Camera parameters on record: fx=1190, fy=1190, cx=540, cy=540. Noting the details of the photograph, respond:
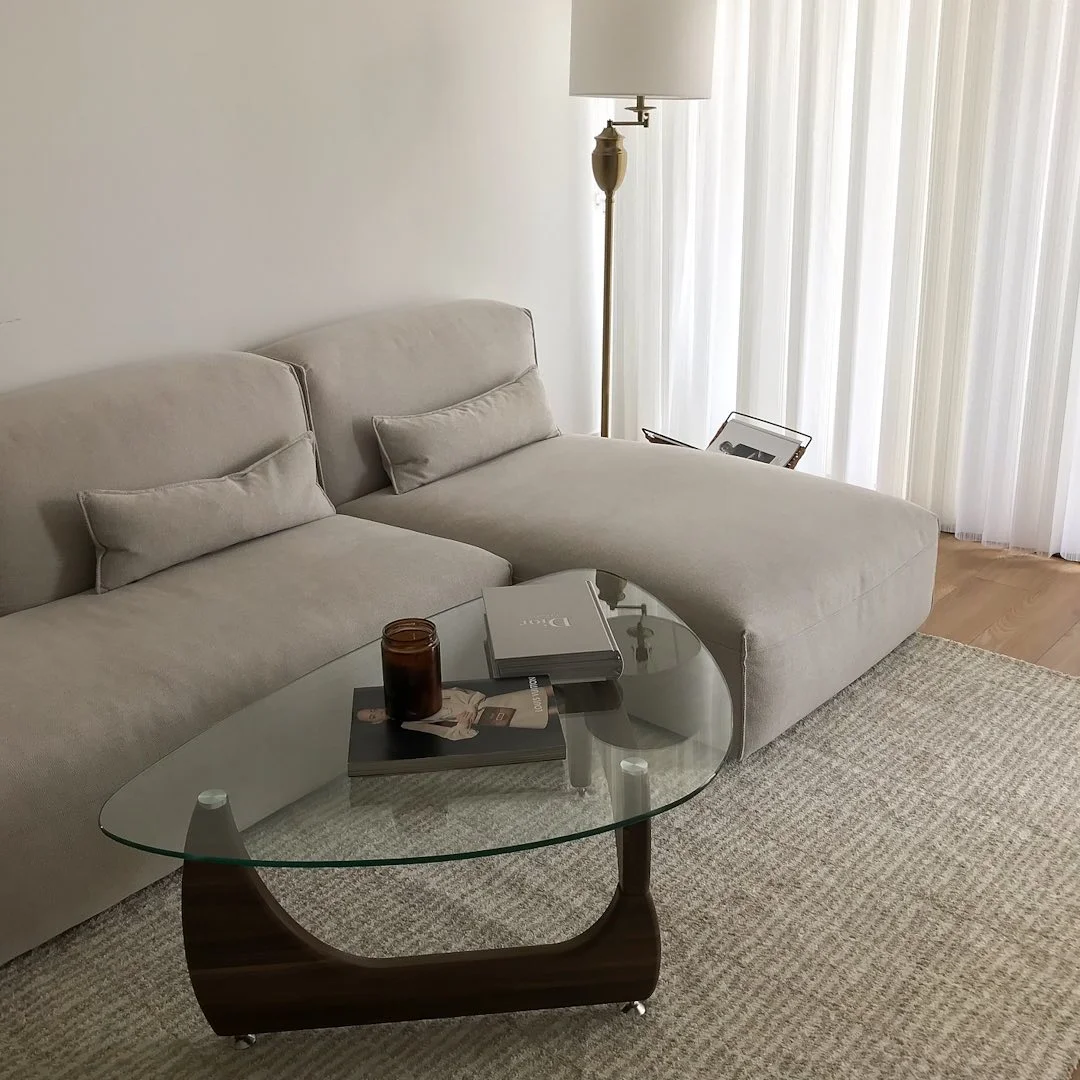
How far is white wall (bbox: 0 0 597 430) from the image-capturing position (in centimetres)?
260

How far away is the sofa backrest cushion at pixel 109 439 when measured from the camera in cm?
233

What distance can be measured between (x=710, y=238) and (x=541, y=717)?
8.26 ft

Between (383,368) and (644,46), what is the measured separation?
112 cm

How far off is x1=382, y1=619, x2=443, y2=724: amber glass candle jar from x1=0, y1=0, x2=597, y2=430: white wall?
1.44 metres

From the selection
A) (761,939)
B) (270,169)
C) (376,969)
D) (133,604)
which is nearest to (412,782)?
(376,969)

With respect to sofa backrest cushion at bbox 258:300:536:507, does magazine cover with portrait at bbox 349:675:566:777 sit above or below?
below

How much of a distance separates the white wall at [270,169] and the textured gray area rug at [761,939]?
1.44m

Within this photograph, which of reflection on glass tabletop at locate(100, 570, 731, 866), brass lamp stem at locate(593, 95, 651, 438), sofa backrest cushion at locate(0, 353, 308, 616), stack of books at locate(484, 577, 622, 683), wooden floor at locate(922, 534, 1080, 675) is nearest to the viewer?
reflection on glass tabletop at locate(100, 570, 731, 866)

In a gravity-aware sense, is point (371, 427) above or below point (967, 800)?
above

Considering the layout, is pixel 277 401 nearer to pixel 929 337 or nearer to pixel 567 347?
pixel 567 347

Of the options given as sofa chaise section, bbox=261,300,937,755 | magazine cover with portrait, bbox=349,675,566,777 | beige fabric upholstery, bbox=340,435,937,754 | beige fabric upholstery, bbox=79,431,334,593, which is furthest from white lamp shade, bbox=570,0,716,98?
magazine cover with portrait, bbox=349,675,566,777

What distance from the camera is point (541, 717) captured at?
1.70 meters

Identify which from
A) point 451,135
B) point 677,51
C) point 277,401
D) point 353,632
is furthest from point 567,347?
point 353,632

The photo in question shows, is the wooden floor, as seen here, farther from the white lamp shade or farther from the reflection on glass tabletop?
the white lamp shade
